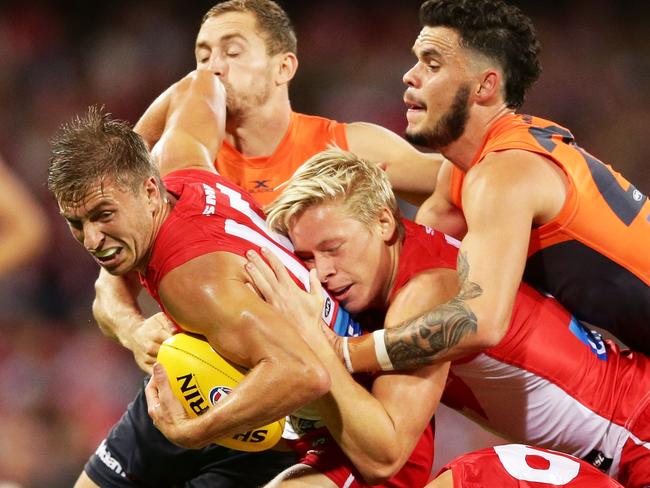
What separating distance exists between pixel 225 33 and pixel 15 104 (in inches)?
141

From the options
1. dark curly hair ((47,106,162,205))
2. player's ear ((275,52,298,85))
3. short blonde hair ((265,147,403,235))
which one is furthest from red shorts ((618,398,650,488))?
player's ear ((275,52,298,85))

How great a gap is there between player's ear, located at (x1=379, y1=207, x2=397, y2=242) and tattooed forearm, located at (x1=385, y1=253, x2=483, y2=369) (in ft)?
1.12

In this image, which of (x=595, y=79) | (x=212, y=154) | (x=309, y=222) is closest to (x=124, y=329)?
(x=212, y=154)

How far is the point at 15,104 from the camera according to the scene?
7.71 meters

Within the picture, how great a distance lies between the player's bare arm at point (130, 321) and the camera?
11.5 ft

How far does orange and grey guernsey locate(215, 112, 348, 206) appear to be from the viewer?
4.64 metres

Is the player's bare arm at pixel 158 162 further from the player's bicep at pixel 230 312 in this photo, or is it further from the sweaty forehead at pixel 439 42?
the sweaty forehead at pixel 439 42

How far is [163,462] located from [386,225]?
4.77 feet

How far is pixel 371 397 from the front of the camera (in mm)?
2906

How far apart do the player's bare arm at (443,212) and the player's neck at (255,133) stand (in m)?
1.01

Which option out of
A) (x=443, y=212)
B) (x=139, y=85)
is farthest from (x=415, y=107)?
(x=139, y=85)

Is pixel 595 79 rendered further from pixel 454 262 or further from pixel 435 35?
pixel 454 262

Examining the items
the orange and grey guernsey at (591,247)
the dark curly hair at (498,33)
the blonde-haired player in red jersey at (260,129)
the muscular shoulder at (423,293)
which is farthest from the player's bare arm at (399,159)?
the muscular shoulder at (423,293)

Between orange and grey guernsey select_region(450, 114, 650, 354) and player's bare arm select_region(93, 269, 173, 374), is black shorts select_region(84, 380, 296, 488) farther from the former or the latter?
orange and grey guernsey select_region(450, 114, 650, 354)
